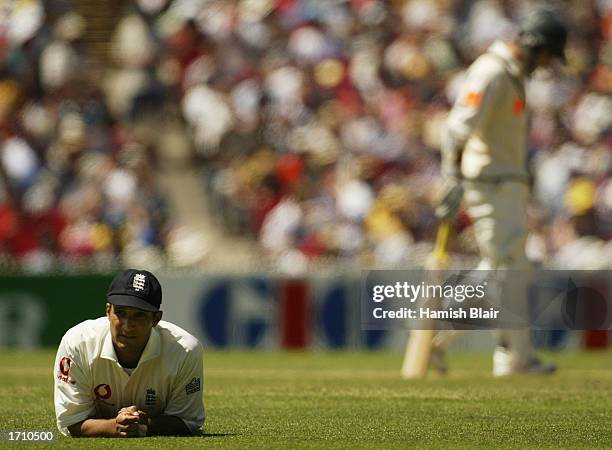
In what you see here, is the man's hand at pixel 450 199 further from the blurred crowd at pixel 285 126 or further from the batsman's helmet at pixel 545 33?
the blurred crowd at pixel 285 126

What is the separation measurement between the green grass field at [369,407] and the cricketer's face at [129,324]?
49 centimetres

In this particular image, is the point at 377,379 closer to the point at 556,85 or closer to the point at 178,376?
the point at 178,376

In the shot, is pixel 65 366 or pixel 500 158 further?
pixel 500 158

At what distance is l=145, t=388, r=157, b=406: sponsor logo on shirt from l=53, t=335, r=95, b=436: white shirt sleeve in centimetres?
27

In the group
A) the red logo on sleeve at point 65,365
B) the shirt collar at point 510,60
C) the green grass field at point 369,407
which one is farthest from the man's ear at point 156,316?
the shirt collar at point 510,60

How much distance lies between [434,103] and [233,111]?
2707mm

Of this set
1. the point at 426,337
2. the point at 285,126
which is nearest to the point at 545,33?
the point at 426,337

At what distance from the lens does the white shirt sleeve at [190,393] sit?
7352mm

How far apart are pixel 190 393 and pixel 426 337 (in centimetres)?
425

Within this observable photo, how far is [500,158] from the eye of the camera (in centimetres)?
1155

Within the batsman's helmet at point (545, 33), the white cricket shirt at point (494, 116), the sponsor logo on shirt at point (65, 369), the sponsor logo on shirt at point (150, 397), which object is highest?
the batsman's helmet at point (545, 33)

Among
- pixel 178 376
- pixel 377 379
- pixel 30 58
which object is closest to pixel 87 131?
pixel 30 58

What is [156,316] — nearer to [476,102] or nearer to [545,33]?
[476,102]

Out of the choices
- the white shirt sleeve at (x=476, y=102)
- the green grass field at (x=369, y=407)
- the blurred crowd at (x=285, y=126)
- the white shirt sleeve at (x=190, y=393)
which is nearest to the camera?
the white shirt sleeve at (x=190, y=393)
